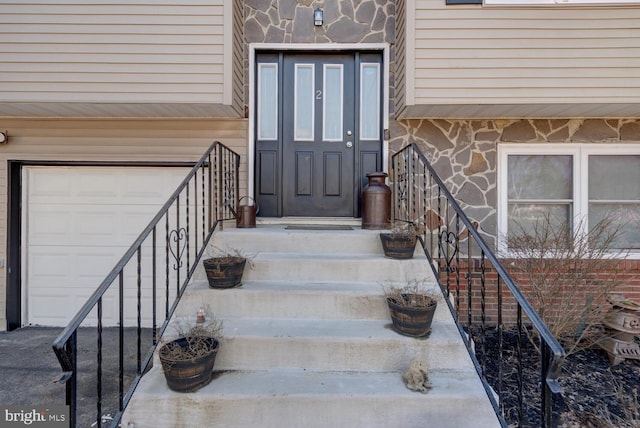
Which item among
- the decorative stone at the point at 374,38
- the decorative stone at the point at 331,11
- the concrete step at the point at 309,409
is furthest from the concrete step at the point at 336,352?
the decorative stone at the point at 331,11

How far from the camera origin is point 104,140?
4.06 meters

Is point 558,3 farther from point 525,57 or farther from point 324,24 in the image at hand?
point 324,24

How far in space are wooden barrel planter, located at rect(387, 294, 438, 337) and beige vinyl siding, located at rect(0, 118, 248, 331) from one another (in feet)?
9.36

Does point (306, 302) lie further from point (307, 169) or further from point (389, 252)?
point (307, 169)

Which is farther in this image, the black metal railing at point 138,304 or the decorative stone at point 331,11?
the decorative stone at point 331,11

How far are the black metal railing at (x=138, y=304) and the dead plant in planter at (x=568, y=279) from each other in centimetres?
294

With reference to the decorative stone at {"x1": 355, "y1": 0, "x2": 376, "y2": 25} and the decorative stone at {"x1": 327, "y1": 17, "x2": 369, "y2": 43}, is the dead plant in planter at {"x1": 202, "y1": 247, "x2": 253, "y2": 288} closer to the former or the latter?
the decorative stone at {"x1": 327, "y1": 17, "x2": 369, "y2": 43}

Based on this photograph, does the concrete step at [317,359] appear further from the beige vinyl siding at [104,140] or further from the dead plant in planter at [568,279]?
the beige vinyl siding at [104,140]

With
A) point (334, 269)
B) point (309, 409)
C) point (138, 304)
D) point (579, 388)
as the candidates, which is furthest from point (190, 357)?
point (579, 388)

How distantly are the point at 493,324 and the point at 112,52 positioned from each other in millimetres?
4849

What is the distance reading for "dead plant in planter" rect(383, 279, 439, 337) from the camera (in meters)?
2.20

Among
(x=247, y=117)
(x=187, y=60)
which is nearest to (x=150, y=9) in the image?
(x=187, y=60)

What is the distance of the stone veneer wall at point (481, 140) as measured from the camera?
153 inches
